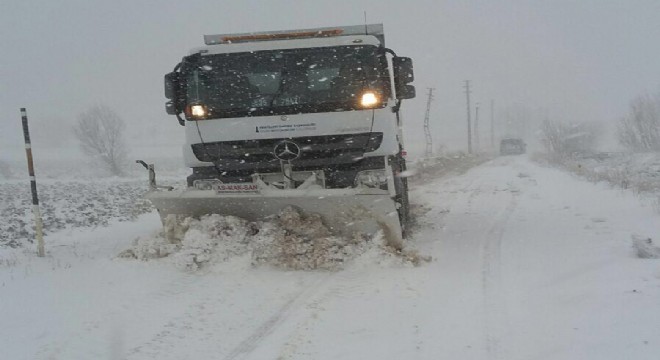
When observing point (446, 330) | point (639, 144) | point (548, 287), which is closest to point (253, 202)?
point (446, 330)

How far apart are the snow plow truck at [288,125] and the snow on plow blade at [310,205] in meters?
0.01

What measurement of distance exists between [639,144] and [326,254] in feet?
135

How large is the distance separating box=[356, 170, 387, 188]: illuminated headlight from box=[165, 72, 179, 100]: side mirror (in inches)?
107

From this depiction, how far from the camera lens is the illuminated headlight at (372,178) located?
567 centimetres

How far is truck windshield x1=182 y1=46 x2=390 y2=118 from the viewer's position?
6.05 meters

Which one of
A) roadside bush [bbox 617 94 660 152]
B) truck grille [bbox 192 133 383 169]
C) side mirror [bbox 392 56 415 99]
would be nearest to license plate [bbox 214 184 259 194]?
truck grille [bbox 192 133 383 169]

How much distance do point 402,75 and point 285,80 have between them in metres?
1.55

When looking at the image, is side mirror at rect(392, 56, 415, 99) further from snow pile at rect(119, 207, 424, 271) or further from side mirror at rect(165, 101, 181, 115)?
side mirror at rect(165, 101, 181, 115)

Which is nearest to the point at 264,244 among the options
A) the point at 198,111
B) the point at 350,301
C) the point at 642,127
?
the point at 350,301

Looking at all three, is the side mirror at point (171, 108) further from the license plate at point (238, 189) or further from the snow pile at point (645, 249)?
the snow pile at point (645, 249)

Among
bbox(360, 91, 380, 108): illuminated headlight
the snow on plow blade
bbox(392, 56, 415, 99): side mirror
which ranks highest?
bbox(392, 56, 415, 99): side mirror

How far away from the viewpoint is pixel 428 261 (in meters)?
5.70

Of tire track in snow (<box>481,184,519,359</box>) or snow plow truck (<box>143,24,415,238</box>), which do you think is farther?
snow plow truck (<box>143,24,415,238</box>)

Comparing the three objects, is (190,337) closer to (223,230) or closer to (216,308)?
(216,308)
